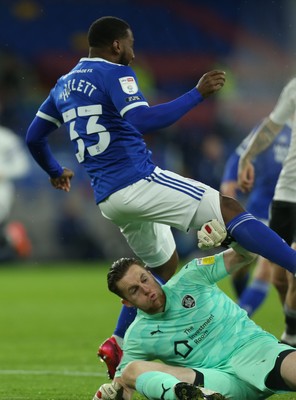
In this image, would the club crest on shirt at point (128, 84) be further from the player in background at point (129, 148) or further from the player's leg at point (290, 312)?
the player's leg at point (290, 312)

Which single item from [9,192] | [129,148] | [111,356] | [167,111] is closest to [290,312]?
[111,356]

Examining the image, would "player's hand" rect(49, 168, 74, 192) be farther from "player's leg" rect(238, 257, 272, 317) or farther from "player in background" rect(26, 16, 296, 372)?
"player's leg" rect(238, 257, 272, 317)

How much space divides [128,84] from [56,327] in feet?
16.3

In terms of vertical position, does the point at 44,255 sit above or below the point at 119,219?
below

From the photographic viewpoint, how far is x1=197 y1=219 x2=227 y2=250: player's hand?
18.1ft

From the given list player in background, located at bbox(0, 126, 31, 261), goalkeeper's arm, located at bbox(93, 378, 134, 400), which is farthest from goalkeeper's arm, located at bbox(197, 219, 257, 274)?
player in background, located at bbox(0, 126, 31, 261)

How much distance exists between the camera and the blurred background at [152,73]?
1809cm

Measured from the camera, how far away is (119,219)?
19.6 feet

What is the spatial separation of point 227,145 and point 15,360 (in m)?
11.3

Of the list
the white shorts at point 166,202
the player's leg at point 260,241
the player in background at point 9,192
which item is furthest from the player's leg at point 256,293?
the player in background at point 9,192

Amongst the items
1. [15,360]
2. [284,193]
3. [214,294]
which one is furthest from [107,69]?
[15,360]

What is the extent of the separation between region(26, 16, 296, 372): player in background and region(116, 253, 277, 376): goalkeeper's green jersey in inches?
12.6

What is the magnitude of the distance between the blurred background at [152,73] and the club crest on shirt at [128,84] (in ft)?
33.8

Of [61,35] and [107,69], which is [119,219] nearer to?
[107,69]
